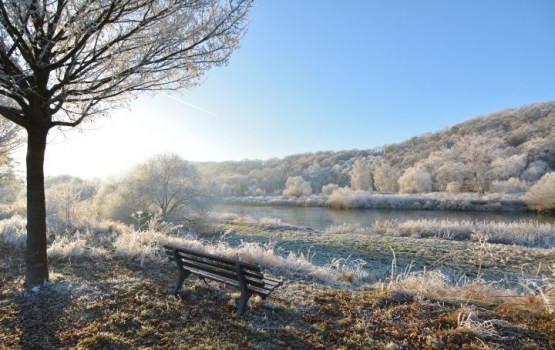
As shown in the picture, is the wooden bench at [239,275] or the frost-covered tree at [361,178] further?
the frost-covered tree at [361,178]

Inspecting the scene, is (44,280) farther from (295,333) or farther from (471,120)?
(471,120)

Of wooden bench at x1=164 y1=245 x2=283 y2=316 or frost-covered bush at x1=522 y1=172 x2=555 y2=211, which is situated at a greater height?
wooden bench at x1=164 y1=245 x2=283 y2=316

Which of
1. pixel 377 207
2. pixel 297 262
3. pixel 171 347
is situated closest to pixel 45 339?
pixel 171 347

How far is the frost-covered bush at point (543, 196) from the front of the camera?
25.5 meters

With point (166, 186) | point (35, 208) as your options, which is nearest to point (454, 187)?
point (166, 186)

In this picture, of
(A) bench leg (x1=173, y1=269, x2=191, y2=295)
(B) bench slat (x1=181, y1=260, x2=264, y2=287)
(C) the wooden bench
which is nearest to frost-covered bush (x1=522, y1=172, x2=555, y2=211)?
(C) the wooden bench

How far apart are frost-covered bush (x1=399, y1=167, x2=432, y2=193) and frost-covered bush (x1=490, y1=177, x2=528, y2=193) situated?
9.33m

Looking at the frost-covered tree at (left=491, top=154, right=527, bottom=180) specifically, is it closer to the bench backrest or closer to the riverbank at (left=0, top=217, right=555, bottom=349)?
the riverbank at (left=0, top=217, right=555, bottom=349)

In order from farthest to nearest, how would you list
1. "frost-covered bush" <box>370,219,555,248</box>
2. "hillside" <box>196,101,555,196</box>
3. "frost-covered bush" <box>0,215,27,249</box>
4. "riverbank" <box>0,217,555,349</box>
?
"hillside" <box>196,101,555,196</box> → "frost-covered bush" <box>370,219,555,248</box> → "frost-covered bush" <box>0,215,27,249</box> → "riverbank" <box>0,217,555,349</box>

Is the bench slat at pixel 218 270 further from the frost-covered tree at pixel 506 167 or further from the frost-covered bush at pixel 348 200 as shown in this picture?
the frost-covered tree at pixel 506 167

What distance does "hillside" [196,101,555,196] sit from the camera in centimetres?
3875

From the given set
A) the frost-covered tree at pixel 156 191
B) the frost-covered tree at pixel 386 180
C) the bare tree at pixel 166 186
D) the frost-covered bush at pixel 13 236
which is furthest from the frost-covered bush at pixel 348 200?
the frost-covered bush at pixel 13 236

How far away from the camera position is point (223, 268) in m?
4.48

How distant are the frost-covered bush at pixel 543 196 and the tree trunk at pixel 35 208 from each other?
109 feet
